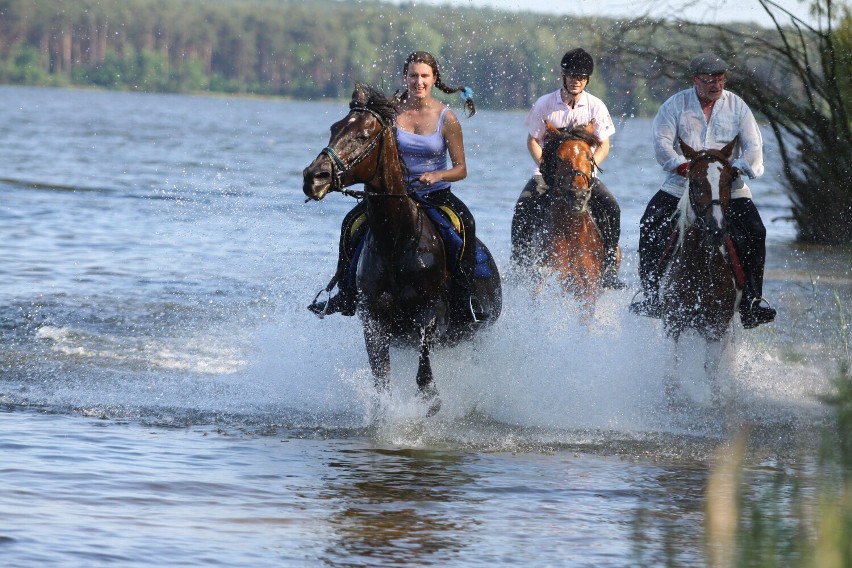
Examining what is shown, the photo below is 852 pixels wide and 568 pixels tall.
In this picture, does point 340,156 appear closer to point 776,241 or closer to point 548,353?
point 548,353

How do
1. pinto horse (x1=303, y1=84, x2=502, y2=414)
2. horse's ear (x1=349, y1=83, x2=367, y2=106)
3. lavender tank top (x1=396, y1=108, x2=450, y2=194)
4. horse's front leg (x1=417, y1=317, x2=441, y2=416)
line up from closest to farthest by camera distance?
pinto horse (x1=303, y1=84, x2=502, y2=414) < horse's ear (x1=349, y1=83, x2=367, y2=106) < horse's front leg (x1=417, y1=317, x2=441, y2=416) < lavender tank top (x1=396, y1=108, x2=450, y2=194)

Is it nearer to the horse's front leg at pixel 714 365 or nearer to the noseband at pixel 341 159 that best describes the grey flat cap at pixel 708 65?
the horse's front leg at pixel 714 365

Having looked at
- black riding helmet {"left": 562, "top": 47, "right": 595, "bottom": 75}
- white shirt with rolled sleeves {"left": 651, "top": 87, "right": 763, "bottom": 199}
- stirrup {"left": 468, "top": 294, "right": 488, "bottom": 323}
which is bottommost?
stirrup {"left": 468, "top": 294, "right": 488, "bottom": 323}

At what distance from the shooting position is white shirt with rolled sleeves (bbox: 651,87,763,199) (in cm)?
1048

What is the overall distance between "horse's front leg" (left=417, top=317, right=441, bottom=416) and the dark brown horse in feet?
7.37

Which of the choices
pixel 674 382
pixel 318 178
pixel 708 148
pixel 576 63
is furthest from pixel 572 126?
pixel 318 178

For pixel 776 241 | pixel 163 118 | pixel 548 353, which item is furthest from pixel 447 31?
pixel 548 353

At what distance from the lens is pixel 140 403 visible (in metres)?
10.4

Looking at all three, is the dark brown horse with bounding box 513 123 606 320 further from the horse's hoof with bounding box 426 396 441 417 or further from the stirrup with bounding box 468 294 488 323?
the horse's hoof with bounding box 426 396 441 417

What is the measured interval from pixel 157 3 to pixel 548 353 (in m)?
141

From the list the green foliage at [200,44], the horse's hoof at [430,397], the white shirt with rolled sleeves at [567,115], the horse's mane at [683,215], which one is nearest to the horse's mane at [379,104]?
the horse's hoof at [430,397]

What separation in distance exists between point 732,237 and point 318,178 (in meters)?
3.79

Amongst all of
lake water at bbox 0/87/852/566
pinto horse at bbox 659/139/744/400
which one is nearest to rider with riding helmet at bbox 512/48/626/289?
lake water at bbox 0/87/852/566

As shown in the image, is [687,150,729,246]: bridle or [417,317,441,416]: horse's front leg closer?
[417,317,441,416]: horse's front leg
